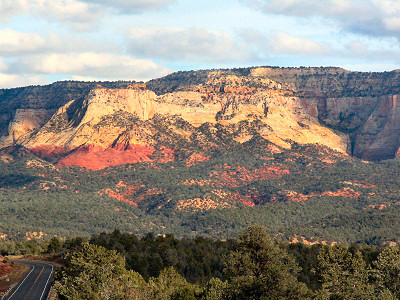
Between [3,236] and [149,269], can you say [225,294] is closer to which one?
[149,269]

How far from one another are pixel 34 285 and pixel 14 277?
319 inches

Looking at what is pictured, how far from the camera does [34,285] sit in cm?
9394

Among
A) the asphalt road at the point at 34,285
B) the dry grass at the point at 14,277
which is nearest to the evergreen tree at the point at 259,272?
the asphalt road at the point at 34,285

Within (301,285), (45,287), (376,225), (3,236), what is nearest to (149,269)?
(45,287)

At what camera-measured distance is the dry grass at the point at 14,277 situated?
9432cm

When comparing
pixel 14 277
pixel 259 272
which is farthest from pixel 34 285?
pixel 259 272

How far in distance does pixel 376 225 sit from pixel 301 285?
14071cm

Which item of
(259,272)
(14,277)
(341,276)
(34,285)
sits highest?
(259,272)

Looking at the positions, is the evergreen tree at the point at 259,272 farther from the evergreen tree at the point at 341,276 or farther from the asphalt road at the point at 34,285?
the asphalt road at the point at 34,285

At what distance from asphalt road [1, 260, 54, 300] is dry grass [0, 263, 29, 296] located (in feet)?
2.61

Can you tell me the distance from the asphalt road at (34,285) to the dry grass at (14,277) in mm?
797

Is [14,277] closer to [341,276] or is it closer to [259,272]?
[259,272]

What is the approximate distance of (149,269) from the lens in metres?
109

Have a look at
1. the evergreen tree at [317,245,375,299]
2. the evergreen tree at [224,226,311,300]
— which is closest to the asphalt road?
the evergreen tree at [224,226,311,300]
